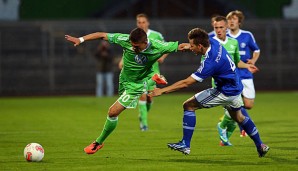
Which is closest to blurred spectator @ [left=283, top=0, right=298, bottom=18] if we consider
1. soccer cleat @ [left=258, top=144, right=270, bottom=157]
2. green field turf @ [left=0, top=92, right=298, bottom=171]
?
green field turf @ [left=0, top=92, right=298, bottom=171]

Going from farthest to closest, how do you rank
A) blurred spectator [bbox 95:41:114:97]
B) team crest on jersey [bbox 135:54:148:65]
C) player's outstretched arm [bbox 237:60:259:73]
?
blurred spectator [bbox 95:41:114:97], player's outstretched arm [bbox 237:60:259:73], team crest on jersey [bbox 135:54:148:65]

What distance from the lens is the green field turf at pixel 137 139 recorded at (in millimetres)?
11648

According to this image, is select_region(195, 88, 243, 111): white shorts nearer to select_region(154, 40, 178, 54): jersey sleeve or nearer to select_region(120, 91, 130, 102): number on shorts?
select_region(154, 40, 178, 54): jersey sleeve

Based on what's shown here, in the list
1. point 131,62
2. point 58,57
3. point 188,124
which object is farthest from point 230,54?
point 58,57

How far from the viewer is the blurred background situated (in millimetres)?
34156

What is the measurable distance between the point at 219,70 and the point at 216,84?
18.3 inches

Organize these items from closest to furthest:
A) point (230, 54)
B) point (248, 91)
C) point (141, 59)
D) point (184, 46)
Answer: point (184, 46), point (141, 59), point (230, 54), point (248, 91)

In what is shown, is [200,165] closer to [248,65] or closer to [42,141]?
→ [248,65]

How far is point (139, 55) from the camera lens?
12.9 m

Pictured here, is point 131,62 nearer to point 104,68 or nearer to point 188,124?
point 188,124

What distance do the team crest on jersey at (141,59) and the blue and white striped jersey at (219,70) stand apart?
1269mm

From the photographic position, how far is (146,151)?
13.4m

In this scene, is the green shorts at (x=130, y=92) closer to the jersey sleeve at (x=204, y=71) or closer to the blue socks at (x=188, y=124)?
the blue socks at (x=188, y=124)

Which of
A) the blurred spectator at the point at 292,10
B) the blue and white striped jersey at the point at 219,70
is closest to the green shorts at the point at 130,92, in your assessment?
the blue and white striped jersey at the point at 219,70
